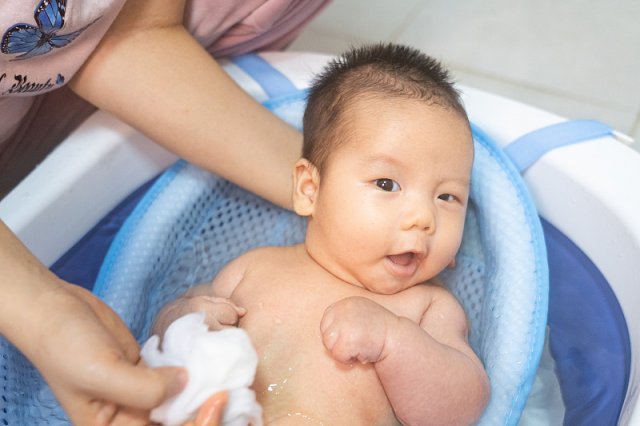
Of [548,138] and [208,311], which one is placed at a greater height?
[548,138]

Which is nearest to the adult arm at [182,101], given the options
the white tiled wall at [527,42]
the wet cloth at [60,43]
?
the wet cloth at [60,43]

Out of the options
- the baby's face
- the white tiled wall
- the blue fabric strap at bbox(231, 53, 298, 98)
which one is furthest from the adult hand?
the white tiled wall

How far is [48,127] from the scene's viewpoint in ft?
3.82

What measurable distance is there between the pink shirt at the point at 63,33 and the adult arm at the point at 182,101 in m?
0.04

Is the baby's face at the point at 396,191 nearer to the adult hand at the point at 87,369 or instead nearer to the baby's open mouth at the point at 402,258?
the baby's open mouth at the point at 402,258

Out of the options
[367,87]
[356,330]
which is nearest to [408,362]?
[356,330]

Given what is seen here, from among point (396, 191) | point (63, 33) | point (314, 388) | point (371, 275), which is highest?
point (63, 33)

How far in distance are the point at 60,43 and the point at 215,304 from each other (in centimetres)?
37

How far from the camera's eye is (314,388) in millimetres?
883

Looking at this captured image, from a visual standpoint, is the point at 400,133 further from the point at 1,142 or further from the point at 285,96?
the point at 1,142

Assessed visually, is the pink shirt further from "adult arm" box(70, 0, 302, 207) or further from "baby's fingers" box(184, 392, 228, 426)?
"baby's fingers" box(184, 392, 228, 426)

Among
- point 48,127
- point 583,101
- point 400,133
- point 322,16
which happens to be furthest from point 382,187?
point 322,16

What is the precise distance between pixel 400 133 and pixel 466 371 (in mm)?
288

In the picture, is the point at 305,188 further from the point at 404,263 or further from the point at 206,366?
the point at 206,366
